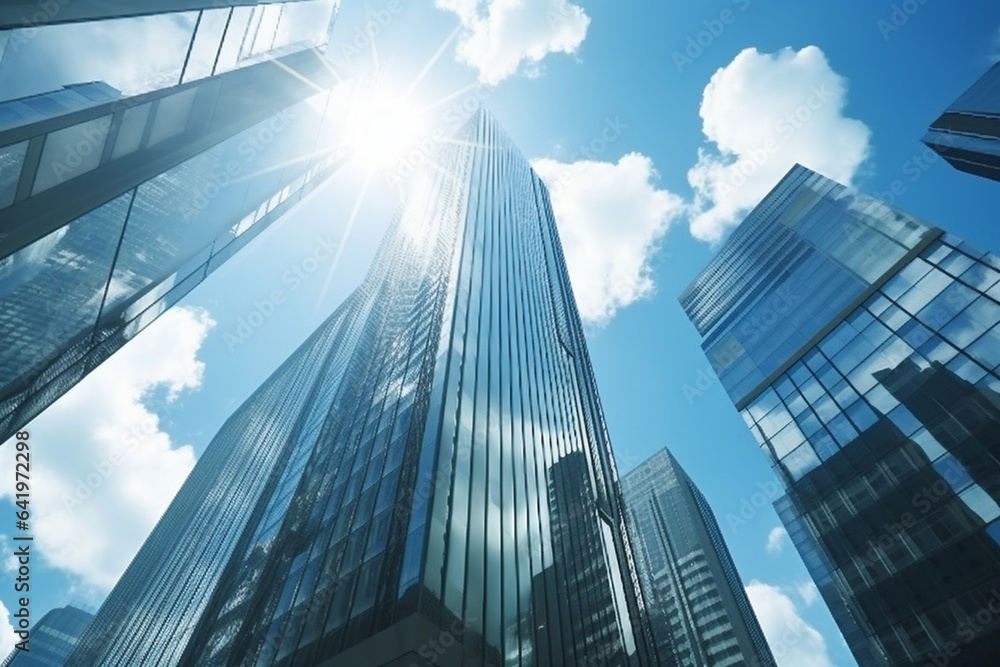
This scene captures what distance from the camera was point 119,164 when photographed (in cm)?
1111

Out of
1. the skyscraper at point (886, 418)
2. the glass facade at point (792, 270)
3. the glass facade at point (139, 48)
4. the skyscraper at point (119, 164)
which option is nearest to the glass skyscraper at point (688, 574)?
the glass facade at point (792, 270)

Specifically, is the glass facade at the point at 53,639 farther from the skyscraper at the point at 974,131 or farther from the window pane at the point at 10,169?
the skyscraper at the point at 974,131

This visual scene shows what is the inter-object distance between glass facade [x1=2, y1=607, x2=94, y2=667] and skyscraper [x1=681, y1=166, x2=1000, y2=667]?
5396 inches

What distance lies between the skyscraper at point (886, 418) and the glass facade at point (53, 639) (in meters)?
137

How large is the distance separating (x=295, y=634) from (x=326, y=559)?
3.28 metres

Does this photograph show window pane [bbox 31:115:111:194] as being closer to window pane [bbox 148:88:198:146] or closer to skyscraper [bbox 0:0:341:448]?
skyscraper [bbox 0:0:341:448]

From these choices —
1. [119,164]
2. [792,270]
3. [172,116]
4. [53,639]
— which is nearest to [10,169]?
[119,164]

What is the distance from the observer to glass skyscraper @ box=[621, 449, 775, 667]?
89062 millimetres

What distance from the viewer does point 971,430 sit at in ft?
81.4

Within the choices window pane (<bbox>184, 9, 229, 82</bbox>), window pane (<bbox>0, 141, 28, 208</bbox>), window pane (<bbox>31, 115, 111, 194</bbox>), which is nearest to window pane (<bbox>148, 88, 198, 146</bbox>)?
window pane (<bbox>184, 9, 229, 82</bbox>)

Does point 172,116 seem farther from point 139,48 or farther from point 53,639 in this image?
point 53,639

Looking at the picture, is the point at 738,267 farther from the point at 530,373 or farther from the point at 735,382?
the point at 530,373

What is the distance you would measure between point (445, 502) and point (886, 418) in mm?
25752

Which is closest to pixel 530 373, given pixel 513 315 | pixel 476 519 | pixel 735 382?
Result: pixel 513 315
